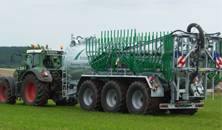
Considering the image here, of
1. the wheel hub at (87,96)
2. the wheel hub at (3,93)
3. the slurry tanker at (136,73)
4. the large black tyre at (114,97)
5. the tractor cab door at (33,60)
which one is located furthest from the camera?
the wheel hub at (3,93)

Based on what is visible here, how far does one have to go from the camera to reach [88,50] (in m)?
17.9

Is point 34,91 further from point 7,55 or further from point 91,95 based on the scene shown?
point 7,55

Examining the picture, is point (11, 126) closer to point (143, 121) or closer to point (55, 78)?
point (143, 121)

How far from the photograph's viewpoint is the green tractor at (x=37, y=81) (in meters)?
19.3

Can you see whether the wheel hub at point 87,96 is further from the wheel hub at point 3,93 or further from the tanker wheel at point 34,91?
the wheel hub at point 3,93

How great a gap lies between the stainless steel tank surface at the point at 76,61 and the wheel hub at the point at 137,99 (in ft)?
10.4

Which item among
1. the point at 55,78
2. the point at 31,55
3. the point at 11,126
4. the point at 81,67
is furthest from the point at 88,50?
the point at 11,126

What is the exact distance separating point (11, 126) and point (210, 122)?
20.1 feet

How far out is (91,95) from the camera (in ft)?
58.9

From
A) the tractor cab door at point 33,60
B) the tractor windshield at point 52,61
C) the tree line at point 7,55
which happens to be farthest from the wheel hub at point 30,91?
the tree line at point 7,55

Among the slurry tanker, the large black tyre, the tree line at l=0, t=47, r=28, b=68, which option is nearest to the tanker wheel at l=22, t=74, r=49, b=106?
the slurry tanker

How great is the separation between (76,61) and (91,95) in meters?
1.76

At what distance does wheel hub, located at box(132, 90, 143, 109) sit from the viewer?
1541 cm

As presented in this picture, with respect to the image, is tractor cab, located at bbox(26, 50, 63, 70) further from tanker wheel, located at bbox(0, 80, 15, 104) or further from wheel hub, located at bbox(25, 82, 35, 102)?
tanker wheel, located at bbox(0, 80, 15, 104)
